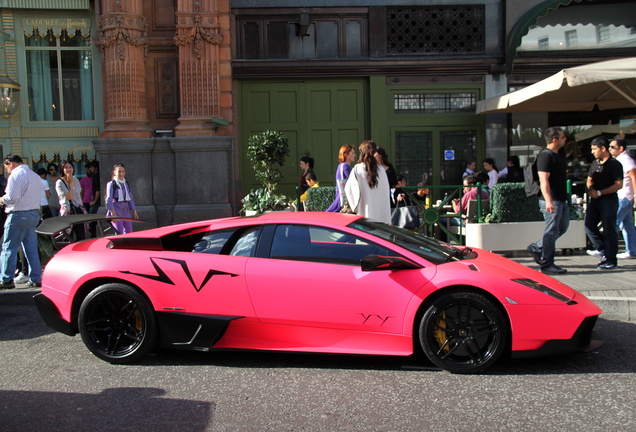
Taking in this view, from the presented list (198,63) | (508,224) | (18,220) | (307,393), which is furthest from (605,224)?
(198,63)

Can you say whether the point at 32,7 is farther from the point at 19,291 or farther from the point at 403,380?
the point at 403,380

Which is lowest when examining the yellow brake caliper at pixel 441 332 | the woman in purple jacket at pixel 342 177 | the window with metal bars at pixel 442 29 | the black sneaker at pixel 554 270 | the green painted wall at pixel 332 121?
the black sneaker at pixel 554 270

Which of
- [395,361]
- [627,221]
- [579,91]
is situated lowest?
[395,361]

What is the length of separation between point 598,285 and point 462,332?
→ 3142mm

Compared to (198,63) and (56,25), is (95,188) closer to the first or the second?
(198,63)

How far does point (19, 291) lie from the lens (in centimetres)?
696

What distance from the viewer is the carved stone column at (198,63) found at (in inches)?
471

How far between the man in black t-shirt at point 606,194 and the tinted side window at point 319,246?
4.66m

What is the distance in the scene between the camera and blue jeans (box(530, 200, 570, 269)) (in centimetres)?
691

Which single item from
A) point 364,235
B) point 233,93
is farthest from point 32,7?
point 364,235

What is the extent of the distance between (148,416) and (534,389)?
2.63 metres

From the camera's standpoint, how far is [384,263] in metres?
4.06

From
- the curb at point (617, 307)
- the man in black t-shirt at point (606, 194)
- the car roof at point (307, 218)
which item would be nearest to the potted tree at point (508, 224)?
the man in black t-shirt at point (606, 194)

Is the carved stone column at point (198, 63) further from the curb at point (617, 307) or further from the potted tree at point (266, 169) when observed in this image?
the curb at point (617, 307)
